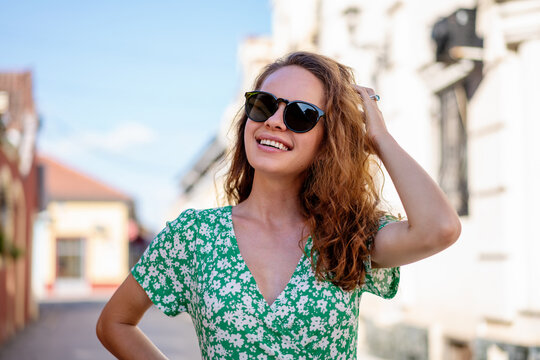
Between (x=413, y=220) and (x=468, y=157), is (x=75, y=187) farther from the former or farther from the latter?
(x=413, y=220)

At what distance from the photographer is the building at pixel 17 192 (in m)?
15.5

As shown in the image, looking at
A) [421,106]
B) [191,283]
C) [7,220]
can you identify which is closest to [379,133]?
[191,283]

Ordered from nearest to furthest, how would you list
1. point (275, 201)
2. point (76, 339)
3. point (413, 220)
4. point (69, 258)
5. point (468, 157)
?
point (413, 220) → point (275, 201) → point (468, 157) → point (76, 339) → point (69, 258)

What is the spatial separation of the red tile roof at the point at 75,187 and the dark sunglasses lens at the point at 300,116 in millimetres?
36816

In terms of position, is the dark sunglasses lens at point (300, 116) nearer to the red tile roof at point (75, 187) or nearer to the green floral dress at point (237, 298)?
the green floral dress at point (237, 298)

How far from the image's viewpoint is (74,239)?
37938mm

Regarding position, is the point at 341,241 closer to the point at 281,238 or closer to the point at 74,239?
the point at 281,238

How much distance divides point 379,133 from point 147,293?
0.79 m

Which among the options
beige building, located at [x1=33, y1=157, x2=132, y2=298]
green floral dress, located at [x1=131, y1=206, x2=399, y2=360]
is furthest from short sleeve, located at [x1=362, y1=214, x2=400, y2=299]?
beige building, located at [x1=33, y1=157, x2=132, y2=298]

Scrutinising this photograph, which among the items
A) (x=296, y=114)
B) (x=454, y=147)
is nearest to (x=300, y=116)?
(x=296, y=114)

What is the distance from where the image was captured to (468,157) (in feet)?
27.5

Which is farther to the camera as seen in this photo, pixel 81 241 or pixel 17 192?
pixel 81 241

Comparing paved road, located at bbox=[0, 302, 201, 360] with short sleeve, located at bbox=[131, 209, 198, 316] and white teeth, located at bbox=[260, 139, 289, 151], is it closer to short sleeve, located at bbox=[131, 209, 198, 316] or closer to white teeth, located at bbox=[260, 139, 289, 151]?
short sleeve, located at bbox=[131, 209, 198, 316]

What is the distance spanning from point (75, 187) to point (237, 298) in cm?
3870
